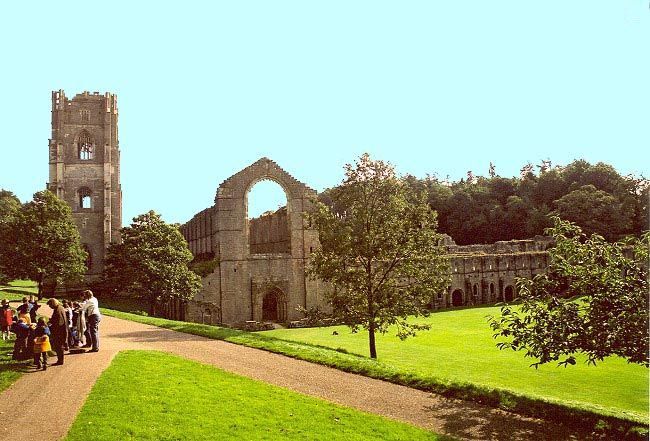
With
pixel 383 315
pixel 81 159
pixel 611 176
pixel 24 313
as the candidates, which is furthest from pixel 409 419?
pixel 611 176

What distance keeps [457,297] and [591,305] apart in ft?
157

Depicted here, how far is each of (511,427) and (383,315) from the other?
419 inches

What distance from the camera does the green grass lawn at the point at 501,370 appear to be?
59.7ft

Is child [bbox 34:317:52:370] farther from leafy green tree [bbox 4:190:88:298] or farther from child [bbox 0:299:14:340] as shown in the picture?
leafy green tree [bbox 4:190:88:298]

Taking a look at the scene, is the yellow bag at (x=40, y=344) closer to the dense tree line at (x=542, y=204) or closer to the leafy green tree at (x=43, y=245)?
the leafy green tree at (x=43, y=245)

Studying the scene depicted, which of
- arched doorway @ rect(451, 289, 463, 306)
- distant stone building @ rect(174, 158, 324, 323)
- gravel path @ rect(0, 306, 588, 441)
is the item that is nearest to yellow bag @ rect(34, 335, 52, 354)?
gravel path @ rect(0, 306, 588, 441)

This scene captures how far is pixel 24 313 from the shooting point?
16.9 meters

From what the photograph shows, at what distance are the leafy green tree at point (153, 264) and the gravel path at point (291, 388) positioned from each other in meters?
21.2

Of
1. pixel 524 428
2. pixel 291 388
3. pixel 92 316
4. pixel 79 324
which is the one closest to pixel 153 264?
pixel 79 324

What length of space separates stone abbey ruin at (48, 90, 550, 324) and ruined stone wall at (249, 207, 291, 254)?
9 cm

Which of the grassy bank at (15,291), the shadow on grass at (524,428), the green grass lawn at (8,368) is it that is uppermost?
the grassy bank at (15,291)

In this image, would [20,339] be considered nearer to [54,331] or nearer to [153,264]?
[54,331]

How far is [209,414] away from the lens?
37.3 ft

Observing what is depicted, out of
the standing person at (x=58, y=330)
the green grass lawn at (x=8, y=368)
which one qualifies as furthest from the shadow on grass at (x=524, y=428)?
the green grass lawn at (x=8, y=368)
